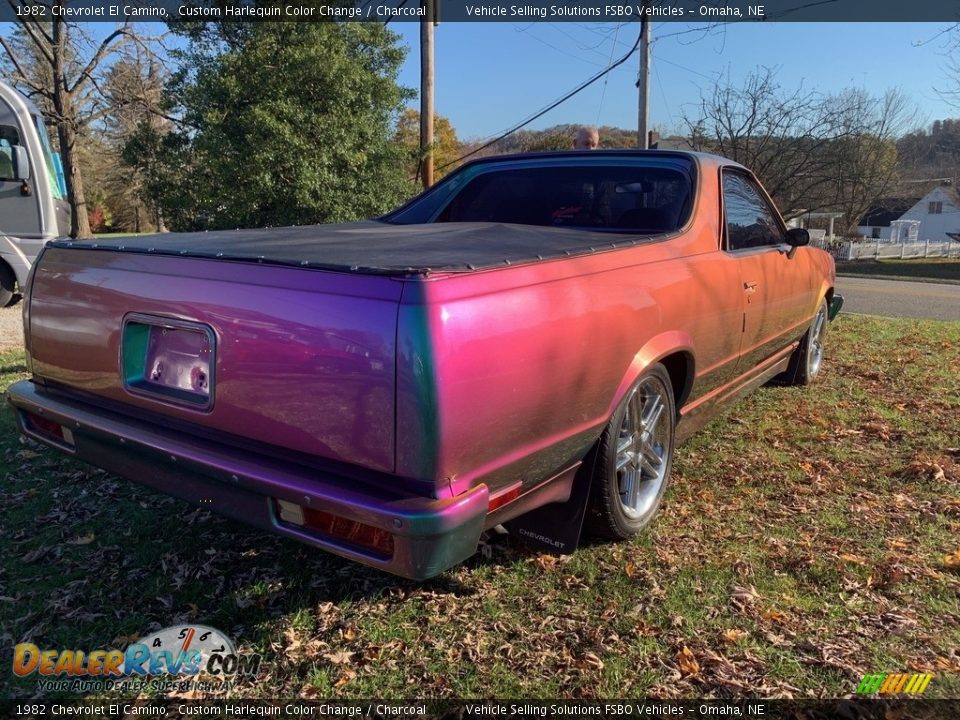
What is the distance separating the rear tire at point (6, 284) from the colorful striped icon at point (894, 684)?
11404mm

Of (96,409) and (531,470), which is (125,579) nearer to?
(96,409)

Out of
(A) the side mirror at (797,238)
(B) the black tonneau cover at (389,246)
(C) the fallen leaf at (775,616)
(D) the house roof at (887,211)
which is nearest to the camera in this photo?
(B) the black tonneau cover at (389,246)

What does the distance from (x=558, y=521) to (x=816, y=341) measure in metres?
4.16

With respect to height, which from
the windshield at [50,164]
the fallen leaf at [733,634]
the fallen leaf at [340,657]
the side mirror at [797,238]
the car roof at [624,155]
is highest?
the windshield at [50,164]

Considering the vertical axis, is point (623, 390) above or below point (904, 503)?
above

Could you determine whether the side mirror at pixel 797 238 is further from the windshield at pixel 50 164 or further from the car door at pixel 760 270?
the windshield at pixel 50 164

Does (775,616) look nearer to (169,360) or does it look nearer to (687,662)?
(687,662)

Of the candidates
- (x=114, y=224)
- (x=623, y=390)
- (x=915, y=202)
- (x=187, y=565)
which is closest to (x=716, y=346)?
A: (x=623, y=390)

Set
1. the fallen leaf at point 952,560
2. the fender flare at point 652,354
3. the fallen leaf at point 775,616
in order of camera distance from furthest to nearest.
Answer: the fallen leaf at point 952,560, the fender flare at point 652,354, the fallen leaf at point 775,616

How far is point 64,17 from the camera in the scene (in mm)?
21875

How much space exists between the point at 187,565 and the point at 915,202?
8195cm

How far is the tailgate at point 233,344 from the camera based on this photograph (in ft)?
6.35

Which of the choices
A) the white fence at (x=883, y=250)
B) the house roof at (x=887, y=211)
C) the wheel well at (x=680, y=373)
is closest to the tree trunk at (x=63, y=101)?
the wheel well at (x=680, y=373)

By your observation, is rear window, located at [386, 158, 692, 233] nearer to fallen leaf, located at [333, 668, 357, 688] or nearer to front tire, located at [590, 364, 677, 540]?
front tire, located at [590, 364, 677, 540]
